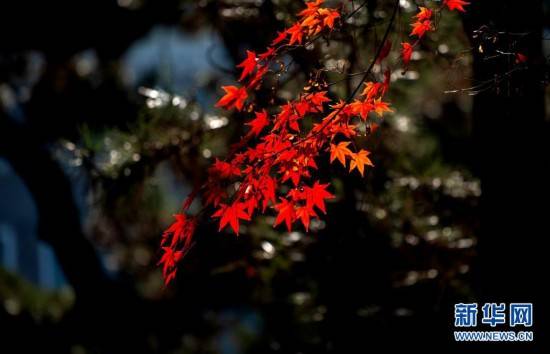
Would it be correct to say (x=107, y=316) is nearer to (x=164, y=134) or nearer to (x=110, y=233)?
(x=164, y=134)

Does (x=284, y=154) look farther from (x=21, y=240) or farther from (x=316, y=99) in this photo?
(x=21, y=240)

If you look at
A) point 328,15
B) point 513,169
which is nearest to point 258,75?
point 328,15

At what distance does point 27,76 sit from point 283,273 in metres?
4.61

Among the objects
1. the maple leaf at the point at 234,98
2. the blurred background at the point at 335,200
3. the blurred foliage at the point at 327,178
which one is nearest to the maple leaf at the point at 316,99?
the maple leaf at the point at 234,98

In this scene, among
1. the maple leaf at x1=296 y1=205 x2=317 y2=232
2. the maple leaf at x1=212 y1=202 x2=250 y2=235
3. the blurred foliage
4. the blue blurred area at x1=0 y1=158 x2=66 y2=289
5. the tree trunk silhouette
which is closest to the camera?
the maple leaf at x1=212 y1=202 x2=250 y2=235

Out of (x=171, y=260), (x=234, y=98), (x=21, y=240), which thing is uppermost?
(x=234, y=98)

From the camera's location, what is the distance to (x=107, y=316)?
4.86 metres

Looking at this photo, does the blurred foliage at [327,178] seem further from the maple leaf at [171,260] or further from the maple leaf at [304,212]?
the maple leaf at [171,260]

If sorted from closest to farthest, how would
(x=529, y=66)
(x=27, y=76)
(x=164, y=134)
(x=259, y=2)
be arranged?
1. (x=529, y=66)
2. (x=164, y=134)
3. (x=259, y=2)
4. (x=27, y=76)

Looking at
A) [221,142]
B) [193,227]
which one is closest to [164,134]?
[221,142]

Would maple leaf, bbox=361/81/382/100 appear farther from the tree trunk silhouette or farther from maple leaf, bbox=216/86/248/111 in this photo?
the tree trunk silhouette

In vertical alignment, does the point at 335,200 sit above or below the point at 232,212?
below

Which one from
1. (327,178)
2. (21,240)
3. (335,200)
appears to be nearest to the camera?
(327,178)

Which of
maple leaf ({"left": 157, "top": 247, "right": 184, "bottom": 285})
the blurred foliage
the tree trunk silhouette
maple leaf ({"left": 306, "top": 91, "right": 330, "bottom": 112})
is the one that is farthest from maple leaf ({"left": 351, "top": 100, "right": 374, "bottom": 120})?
the blurred foliage
